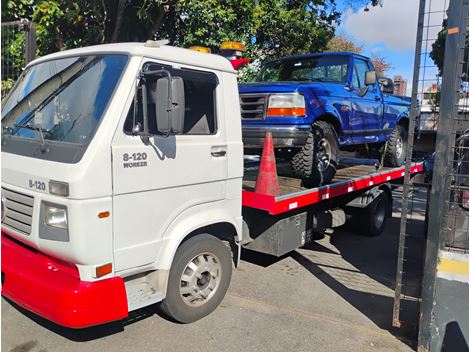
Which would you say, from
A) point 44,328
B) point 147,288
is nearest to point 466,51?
point 147,288

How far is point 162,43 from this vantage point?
3508 millimetres

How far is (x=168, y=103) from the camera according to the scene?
10.5 ft

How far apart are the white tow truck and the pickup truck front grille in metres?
1.34

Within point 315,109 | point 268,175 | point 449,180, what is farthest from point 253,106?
point 449,180

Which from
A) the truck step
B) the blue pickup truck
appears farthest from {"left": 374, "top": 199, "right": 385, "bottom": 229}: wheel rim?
the truck step

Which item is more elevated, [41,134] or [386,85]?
[386,85]

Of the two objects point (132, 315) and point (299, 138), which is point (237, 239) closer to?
point (132, 315)

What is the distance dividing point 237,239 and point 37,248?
186 cm

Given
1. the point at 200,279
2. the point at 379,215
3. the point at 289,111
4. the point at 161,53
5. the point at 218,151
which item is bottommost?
the point at 379,215

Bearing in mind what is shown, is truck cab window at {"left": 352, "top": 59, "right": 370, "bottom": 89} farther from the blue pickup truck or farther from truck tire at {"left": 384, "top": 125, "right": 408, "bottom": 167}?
truck tire at {"left": 384, "top": 125, "right": 408, "bottom": 167}

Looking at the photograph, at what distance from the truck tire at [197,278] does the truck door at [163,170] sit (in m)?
0.34

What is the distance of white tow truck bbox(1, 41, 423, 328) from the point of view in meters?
3.03

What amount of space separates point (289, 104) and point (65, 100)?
2.73 metres

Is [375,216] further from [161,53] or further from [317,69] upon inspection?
[161,53]
